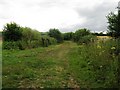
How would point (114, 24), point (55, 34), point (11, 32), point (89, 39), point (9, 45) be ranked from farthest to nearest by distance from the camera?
point (55, 34) → point (11, 32) → point (9, 45) → point (89, 39) → point (114, 24)

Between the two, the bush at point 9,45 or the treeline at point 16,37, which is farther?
the treeline at point 16,37

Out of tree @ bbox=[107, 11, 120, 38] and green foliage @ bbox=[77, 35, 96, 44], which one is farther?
green foliage @ bbox=[77, 35, 96, 44]

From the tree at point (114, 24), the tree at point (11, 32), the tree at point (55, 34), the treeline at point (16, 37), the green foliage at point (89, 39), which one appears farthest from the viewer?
the tree at point (55, 34)

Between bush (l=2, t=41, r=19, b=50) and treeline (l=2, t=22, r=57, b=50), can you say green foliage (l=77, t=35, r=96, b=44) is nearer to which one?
treeline (l=2, t=22, r=57, b=50)

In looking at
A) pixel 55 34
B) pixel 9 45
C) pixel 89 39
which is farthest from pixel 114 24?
pixel 55 34

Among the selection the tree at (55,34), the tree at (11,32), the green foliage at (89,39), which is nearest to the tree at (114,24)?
the green foliage at (89,39)

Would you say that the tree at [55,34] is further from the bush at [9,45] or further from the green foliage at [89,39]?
the bush at [9,45]

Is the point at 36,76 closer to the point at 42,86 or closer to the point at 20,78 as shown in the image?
the point at 20,78

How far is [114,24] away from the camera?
20.5 metres

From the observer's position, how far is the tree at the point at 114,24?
19.9m

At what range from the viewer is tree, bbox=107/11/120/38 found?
19.9 meters

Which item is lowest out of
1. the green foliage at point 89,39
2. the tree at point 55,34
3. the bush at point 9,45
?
the bush at point 9,45

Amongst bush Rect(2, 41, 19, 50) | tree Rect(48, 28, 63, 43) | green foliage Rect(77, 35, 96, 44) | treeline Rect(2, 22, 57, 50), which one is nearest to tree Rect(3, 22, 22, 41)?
treeline Rect(2, 22, 57, 50)

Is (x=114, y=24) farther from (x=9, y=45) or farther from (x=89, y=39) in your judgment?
(x=9, y=45)
